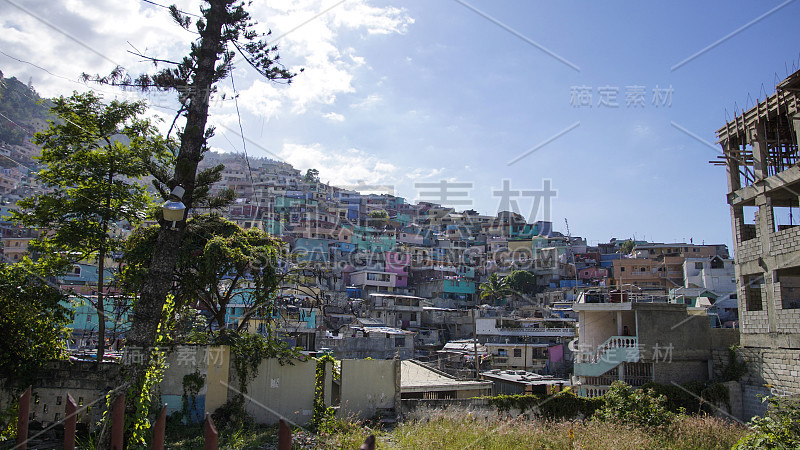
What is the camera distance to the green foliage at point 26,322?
944 cm

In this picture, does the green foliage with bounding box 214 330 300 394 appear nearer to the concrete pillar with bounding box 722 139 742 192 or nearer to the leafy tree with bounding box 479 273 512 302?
the concrete pillar with bounding box 722 139 742 192

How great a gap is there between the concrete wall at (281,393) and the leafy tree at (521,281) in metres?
40.7

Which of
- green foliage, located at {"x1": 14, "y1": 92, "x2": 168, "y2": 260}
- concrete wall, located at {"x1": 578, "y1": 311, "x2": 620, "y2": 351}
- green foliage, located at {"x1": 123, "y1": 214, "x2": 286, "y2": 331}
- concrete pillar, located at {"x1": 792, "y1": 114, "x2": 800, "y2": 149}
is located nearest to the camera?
green foliage, located at {"x1": 14, "y1": 92, "x2": 168, "y2": 260}

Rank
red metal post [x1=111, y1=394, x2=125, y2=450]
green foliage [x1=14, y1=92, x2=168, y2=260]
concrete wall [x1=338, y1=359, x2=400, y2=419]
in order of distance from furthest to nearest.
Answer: concrete wall [x1=338, y1=359, x2=400, y2=419] → green foliage [x1=14, y1=92, x2=168, y2=260] → red metal post [x1=111, y1=394, x2=125, y2=450]

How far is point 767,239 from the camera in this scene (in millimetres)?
16266

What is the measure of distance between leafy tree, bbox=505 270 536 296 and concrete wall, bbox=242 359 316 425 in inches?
1604

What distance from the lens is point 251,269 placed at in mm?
14312

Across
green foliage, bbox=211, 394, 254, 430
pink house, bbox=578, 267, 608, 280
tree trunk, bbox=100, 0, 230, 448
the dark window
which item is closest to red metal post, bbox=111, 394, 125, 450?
tree trunk, bbox=100, 0, 230, 448

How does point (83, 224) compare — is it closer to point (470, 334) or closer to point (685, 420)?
point (685, 420)

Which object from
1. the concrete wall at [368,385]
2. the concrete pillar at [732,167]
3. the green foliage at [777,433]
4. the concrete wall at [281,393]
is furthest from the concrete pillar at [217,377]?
the concrete pillar at [732,167]

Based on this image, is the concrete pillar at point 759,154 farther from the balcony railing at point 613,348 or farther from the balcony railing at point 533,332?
the balcony railing at point 533,332

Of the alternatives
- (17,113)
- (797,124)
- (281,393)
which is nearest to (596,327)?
(797,124)

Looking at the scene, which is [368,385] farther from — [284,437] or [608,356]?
[284,437]

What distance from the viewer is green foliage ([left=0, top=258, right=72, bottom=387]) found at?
9438 mm
